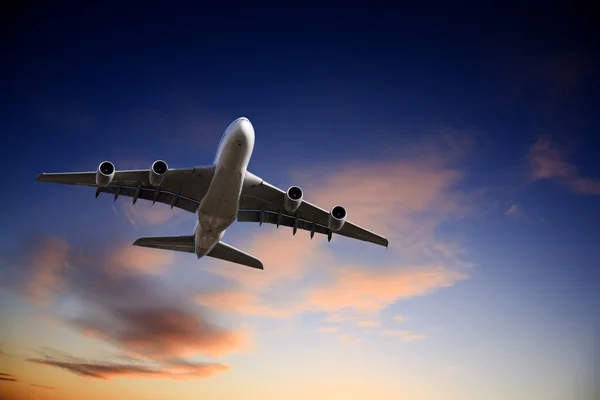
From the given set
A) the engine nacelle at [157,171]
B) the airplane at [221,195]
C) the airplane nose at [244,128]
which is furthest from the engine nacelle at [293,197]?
the engine nacelle at [157,171]

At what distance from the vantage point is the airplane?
2534 cm

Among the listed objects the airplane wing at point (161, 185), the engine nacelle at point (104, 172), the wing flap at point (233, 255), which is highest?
the airplane wing at point (161, 185)

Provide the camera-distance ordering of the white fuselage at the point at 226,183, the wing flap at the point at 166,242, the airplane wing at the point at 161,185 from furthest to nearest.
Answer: the wing flap at the point at 166,242 → the airplane wing at the point at 161,185 → the white fuselage at the point at 226,183

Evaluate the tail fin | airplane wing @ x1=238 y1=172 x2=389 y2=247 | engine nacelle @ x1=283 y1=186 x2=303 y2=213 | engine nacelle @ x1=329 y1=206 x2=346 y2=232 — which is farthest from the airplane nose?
the tail fin

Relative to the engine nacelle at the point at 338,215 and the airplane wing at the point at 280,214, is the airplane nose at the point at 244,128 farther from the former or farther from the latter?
the engine nacelle at the point at 338,215

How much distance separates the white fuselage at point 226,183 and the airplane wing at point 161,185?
273 centimetres

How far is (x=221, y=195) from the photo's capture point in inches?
1046

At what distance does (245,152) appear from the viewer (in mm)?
24578

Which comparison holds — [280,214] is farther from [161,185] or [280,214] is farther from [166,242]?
[161,185]

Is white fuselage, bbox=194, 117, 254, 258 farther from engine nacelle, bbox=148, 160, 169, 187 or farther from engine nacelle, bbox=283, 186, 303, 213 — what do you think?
engine nacelle, bbox=283, 186, 303, 213

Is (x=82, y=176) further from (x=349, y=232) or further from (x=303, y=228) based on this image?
(x=349, y=232)

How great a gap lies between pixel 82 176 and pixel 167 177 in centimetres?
492

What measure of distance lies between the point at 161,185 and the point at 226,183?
753 cm

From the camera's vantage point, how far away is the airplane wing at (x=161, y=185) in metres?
28.2
